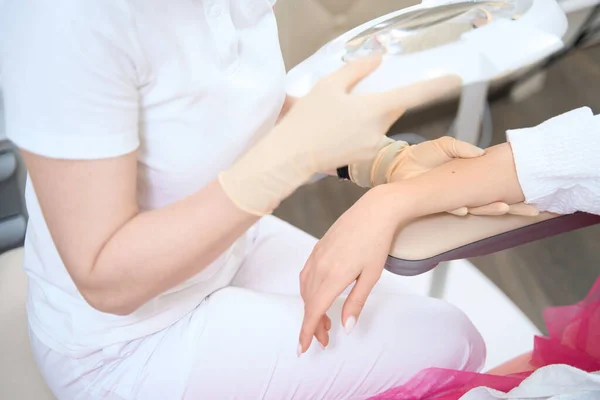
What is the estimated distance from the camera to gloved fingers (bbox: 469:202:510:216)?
2.20 feet

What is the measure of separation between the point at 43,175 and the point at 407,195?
0.39m

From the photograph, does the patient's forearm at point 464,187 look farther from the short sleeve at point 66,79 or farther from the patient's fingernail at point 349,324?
the short sleeve at point 66,79

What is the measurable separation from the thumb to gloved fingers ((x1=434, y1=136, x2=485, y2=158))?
28 cm

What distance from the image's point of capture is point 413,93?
456mm

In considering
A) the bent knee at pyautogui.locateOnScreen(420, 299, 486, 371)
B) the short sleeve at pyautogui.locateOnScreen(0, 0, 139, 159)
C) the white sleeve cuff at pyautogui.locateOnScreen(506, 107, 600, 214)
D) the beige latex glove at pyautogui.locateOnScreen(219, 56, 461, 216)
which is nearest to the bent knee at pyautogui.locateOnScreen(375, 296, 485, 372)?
the bent knee at pyautogui.locateOnScreen(420, 299, 486, 371)

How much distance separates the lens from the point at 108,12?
1.55 ft

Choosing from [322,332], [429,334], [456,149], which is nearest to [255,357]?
[322,332]

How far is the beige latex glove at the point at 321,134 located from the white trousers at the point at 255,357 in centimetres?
26

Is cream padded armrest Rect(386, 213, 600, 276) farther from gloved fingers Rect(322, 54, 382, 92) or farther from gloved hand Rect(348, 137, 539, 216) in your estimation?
gloved fingers Rect(322, 54, 382, 92)

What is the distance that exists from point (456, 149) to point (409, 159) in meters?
0.06

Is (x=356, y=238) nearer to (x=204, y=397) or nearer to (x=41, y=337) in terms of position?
(x=204, y=397)

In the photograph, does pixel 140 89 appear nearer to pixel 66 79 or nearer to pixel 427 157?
pixel 66 79

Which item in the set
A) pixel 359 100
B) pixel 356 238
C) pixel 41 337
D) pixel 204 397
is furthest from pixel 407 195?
pixel 41 337

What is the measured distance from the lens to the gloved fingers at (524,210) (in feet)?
2.23
